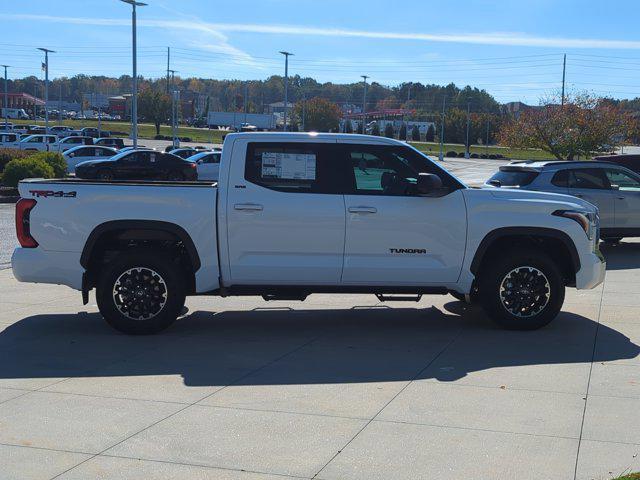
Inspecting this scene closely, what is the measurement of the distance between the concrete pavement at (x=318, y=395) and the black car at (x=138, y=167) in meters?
23.5

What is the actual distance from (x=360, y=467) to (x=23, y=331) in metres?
4.86

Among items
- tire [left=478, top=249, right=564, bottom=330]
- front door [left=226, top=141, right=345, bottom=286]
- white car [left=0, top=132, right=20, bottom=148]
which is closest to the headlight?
tire [left=478, top=249, right=564, bottom=330]

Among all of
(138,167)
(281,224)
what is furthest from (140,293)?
(138,167)

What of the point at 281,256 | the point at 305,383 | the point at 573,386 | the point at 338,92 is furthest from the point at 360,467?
the point at 338,92

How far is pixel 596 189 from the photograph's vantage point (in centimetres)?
1485

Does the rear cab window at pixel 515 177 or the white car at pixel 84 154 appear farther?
the white car at pixel 84 154

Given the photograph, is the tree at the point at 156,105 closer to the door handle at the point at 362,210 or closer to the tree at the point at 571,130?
the tree at the point at 571,130

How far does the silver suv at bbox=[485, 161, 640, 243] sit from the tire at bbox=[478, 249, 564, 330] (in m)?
6.20

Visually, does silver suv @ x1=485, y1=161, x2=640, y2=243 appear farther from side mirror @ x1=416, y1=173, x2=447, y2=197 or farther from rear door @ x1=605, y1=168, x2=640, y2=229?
side mirror @ x1=416, y1=173, x2=447, y2=197

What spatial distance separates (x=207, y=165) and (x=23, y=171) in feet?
37.0

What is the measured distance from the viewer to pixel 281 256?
27.0 ft

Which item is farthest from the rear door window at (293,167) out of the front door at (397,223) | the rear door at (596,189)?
the rear door at (596,189)

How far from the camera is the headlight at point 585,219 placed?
8.58 metres

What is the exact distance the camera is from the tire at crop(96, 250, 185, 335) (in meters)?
8.19
